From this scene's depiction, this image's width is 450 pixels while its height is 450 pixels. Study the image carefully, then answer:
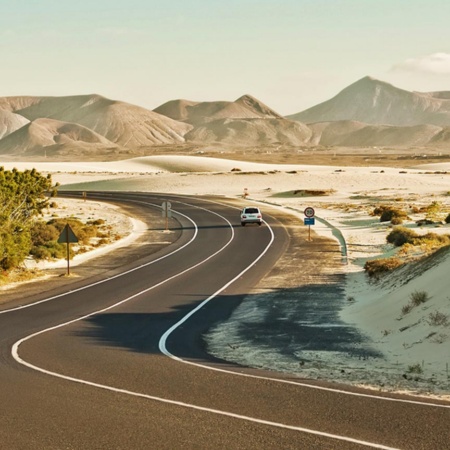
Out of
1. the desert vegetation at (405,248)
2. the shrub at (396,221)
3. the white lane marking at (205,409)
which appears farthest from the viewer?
the shrub at (396,221)

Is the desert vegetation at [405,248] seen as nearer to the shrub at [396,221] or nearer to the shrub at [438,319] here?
the shrub at [438,319]

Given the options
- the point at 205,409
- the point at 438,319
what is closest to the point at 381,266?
the point at 438,319

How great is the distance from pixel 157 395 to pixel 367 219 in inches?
2080

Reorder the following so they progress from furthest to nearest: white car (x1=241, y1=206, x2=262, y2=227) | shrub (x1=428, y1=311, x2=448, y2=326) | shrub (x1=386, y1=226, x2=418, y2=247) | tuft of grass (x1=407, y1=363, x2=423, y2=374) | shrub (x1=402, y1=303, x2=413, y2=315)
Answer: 1. white car (x1=241, y1=206, x2=262, y2=227)
2. shrub (x1=386, y1=226, x2=418, y2=247)
3. shrub (x1=402, y1=303, x2=413, y2=315)
4. shrub (x1=428, y1=311, x2=448, y2=326)
5. tuft of grass (x1=407, y1=363, x2=423, y2=374)

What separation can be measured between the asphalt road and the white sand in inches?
77.9

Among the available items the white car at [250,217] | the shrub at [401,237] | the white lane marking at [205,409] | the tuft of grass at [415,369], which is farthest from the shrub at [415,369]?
the white car at [250,217]

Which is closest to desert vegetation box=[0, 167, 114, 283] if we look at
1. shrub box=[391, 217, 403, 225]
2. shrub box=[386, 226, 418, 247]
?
shrub box=[386, 226, 418, 247]

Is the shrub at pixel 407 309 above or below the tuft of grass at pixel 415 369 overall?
above

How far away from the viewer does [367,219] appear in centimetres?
6519

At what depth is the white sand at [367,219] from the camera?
55.5 ft

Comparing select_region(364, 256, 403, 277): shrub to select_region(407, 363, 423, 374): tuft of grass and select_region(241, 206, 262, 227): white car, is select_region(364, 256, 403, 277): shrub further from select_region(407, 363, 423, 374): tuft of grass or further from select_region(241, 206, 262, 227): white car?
select_region(241, 206, 262, 227): white car

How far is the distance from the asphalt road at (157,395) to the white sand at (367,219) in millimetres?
1979

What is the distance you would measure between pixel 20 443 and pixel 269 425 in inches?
144

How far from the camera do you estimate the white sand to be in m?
16.9
